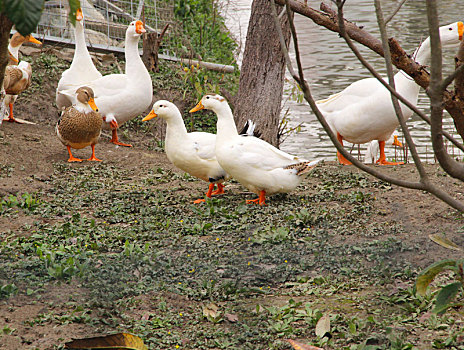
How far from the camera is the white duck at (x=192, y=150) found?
5555 millimetres

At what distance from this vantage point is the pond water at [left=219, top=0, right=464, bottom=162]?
370 inches

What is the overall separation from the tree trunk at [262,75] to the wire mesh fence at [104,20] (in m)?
3.71

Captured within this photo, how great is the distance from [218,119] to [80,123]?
2101 mm

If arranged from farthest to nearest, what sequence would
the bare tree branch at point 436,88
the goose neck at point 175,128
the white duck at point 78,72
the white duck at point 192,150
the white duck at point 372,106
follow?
the white duck at point 78,72
the white duck at point 372,106
the goose neck at point 175,128
the white duck at point 192,150
the bare tree branch at point 436,88

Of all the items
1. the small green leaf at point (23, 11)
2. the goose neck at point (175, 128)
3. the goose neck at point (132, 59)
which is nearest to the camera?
the small green leaf at point (23, 11)

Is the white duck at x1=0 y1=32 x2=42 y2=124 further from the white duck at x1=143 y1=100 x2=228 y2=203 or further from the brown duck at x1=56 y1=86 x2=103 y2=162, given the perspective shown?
the white duck at x1=143 y1=100 x2=228 y2=203

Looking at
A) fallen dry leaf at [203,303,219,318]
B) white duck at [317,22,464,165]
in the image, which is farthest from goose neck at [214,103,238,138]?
fallen dry leaf at [203,303,219,318]

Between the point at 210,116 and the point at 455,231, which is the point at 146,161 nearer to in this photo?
the point at 210,116

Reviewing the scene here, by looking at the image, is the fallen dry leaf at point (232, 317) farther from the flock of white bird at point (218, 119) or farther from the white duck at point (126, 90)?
the white duck at point (126, 90)

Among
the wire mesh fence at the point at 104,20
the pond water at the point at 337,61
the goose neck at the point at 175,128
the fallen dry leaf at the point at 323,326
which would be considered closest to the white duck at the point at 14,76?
the wire mesh fence at the point at 104,20

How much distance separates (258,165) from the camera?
521cm

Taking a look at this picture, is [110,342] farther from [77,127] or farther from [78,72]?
[78,72]

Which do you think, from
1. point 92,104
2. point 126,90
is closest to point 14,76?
point 92,104

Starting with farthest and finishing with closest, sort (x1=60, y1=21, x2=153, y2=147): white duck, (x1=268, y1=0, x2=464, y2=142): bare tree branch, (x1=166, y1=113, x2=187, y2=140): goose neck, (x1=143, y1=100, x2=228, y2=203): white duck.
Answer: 1. (x1=60, y1=21, x2=153, y2=147): white duck
2. (x1=166, y1=113, x2=187, y2=140): goose neck
3. (x1=143, y1=100, x2=228, y2=203): white duck
4. (x1=268, y1=0, x2=464, y2=142): bare tree branch
